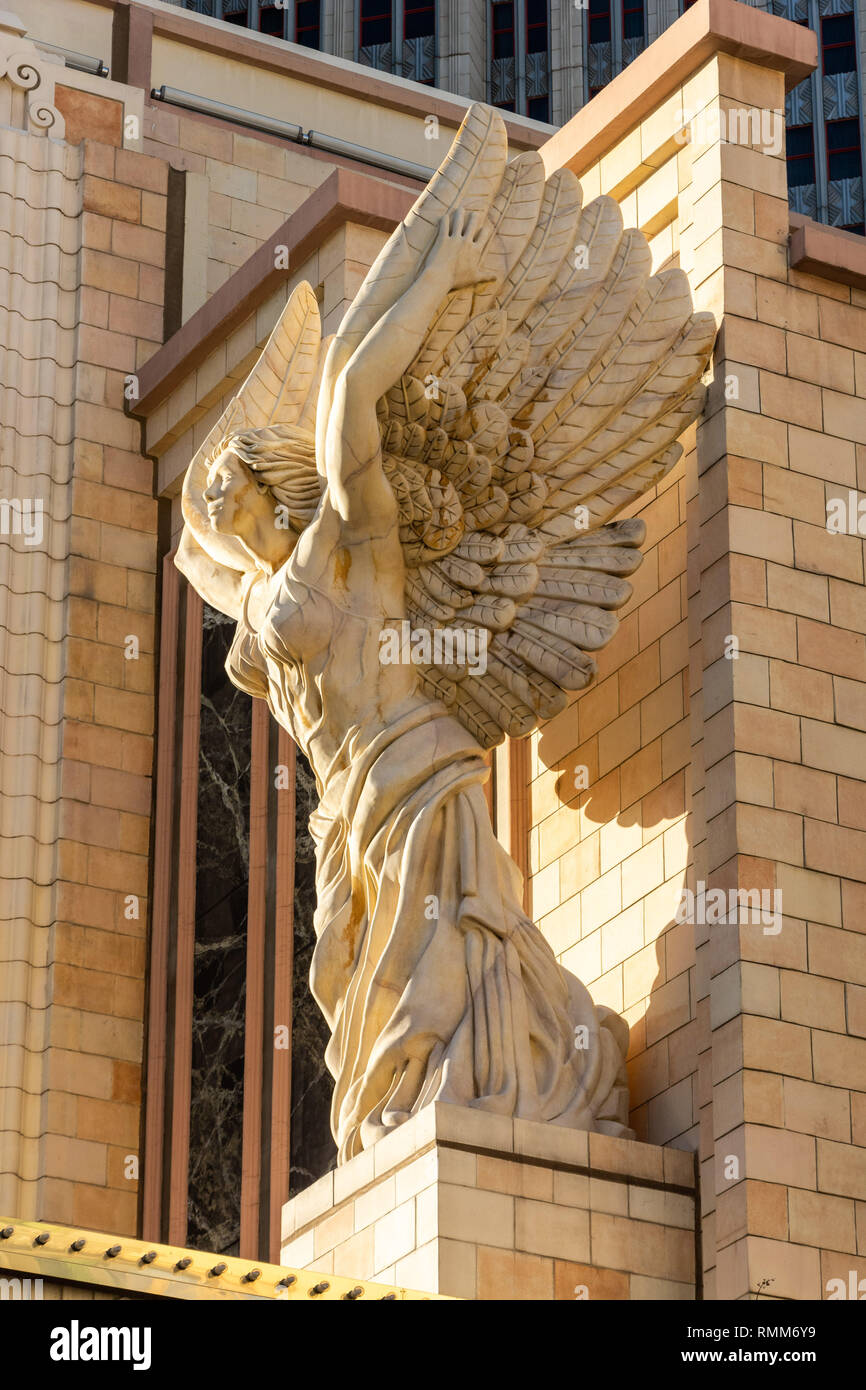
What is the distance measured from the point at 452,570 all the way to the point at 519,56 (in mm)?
36092

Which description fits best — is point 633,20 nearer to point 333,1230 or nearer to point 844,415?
point 844,415

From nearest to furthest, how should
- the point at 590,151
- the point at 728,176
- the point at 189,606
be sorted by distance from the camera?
the point at 728,176, the point at 590,151, the point at 189,606

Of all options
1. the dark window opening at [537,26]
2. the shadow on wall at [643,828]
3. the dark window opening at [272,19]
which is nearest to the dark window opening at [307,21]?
the dark window opening at [272,19]

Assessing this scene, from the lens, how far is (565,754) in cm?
1700

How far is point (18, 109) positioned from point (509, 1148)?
426 inches

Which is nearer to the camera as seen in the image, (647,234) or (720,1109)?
(720,1109)

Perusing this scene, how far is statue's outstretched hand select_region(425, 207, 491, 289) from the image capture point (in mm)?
15078

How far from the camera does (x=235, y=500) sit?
15828 mm

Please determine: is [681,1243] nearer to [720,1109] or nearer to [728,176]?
[720,1109]

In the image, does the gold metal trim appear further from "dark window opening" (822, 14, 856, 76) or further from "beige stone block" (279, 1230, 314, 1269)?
"dark window opening" (822, 14, 856, 76)

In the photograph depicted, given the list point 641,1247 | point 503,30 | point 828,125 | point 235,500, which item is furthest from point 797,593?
point 503,30

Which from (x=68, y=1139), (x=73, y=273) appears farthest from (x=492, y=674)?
(x=73, y=273)

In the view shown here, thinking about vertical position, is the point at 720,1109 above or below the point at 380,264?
below

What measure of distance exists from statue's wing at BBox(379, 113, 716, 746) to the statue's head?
619mm
